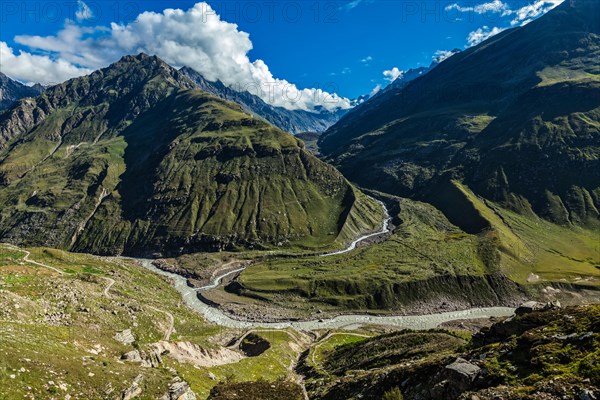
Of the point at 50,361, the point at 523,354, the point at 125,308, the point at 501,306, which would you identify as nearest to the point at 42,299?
the point at 125,308

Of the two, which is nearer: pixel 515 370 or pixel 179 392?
pixel 515 370

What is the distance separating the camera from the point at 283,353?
103 meters

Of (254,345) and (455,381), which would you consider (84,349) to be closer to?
(455,381)

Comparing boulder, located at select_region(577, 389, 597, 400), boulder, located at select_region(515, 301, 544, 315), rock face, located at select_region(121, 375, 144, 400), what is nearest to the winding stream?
boulder, located at select_region(515, 301, 544, 315)

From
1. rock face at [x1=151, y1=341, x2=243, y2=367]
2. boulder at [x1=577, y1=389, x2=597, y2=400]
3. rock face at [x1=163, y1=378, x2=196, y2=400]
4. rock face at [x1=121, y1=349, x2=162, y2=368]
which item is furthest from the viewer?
rock face at [x1=151, y1=341, x2=243, y2=367]

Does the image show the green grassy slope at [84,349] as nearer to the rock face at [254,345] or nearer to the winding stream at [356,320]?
the rock face at [254,345]

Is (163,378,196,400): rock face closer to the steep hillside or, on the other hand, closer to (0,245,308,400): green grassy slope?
(0,245,308,400): green grassy slope

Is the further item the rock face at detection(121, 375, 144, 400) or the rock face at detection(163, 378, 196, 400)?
the rock face at detection(163, 378, 196, 400)

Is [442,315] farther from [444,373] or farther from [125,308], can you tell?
[444,373]

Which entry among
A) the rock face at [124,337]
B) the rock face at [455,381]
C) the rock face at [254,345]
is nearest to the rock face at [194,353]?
the rock face at [124,337]

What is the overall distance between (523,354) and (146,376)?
4109 centimetres

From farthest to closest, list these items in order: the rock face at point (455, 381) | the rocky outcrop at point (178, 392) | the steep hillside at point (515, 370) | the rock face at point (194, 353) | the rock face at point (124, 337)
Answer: the rock face at point (194, 353), the rock face at point (124, 337), the rocky outcrop at point (178, 392), the rock face at point (455, 381), the steep hillside at point (515, 370)

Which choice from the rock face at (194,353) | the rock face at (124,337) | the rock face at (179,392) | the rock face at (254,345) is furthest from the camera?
the rock face at (254,345)

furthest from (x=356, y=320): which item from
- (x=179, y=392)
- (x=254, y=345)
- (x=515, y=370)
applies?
(x=515, y=370)
